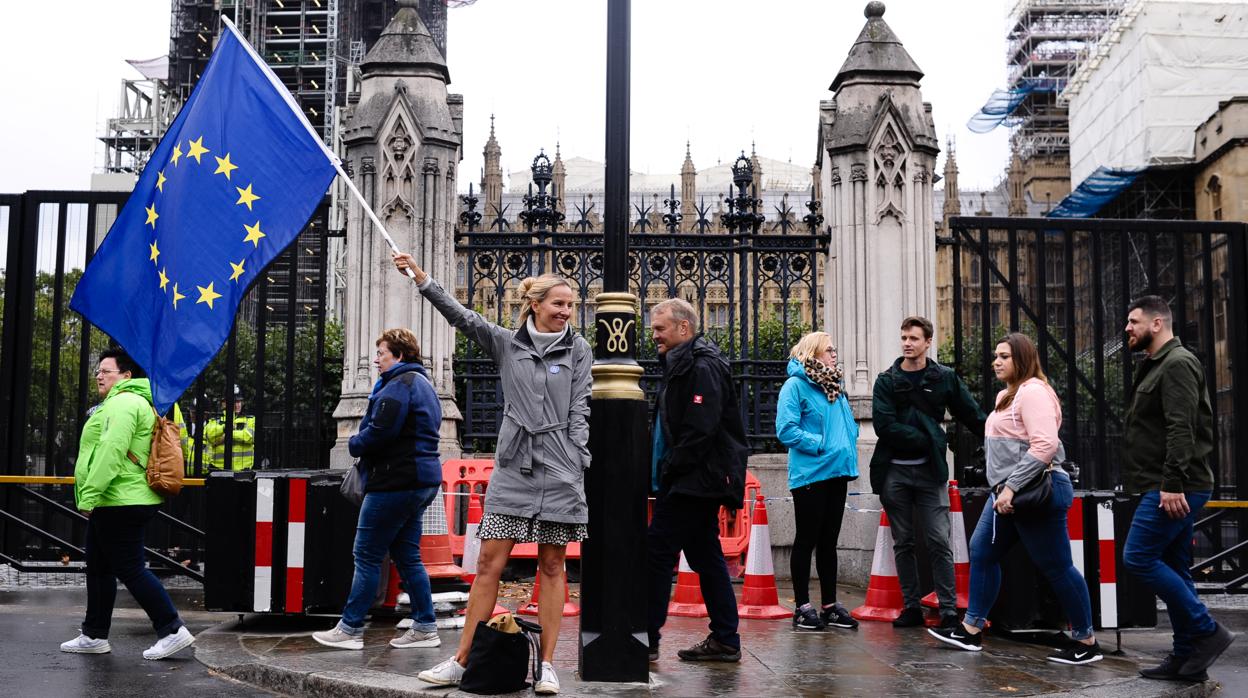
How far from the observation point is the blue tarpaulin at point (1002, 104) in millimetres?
62875

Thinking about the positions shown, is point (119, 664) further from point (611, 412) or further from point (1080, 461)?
point (1080, 461)

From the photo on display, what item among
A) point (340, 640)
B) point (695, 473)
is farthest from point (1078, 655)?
point (340, 640)

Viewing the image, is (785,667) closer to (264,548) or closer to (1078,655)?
(1078,655)

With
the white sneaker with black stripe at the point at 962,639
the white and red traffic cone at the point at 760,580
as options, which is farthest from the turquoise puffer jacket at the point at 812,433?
the white sneaker with black stripe at the point at 962,639

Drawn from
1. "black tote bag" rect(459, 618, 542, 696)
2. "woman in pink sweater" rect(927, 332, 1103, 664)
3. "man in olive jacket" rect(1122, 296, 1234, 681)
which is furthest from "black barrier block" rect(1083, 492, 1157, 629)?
"black tote bag" rect(459, 618, 542, 696)

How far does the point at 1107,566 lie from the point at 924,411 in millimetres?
1456

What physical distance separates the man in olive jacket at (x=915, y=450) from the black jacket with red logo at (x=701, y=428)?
1.74 m

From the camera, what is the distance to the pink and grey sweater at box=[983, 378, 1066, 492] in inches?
273

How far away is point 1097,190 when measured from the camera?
46.1 m

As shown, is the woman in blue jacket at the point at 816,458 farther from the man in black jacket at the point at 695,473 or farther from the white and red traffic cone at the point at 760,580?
the man in black jacket at the point at 695,473

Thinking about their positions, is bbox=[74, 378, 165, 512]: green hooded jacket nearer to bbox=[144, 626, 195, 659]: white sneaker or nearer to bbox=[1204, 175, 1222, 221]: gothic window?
bbox=[144, 626, 195, 659]: white sneaker

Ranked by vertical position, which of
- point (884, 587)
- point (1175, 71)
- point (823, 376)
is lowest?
point (884, 587)

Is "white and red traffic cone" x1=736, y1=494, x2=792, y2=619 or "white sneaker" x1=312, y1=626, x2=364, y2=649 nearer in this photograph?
"white sneaker" x1=312, y1=626, x2=364, y2=649

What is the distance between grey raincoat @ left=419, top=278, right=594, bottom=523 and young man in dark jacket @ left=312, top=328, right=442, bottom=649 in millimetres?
1235
